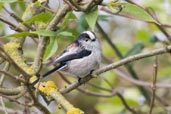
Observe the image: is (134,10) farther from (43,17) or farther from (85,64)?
(85,64)

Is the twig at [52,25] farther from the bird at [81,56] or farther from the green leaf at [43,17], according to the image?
the bird at [81,56]

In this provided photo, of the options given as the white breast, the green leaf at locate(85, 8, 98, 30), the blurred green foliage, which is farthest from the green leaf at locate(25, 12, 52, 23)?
the white breast

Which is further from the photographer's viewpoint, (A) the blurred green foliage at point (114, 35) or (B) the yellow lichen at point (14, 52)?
(B) the yellow lichen at point (14, 52)

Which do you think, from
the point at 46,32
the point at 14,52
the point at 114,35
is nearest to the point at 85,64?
the point at 14,52

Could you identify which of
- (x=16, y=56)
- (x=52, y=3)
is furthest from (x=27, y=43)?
(x=16, y=56)

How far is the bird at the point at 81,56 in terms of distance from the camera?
1.58 metres

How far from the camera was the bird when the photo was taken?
1.58 meters

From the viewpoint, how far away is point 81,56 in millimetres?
1640

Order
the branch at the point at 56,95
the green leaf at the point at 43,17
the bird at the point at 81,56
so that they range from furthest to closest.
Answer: the bird at the point at 81,56
the green leaf at the point at 43,17
the branch at the point at 56,95

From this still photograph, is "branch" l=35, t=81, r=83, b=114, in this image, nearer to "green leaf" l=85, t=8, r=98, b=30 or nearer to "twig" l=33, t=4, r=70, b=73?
"twig" l=33, t=4, r=70, b=73

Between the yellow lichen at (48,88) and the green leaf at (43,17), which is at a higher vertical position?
the green leaf at (43,17)

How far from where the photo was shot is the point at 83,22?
6.27 ft

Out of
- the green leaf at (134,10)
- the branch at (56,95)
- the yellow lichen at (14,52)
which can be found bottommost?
the branch at (56,95)

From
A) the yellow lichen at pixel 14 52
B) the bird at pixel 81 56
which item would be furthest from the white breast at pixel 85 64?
the yellow lichen at pixel 14 52
